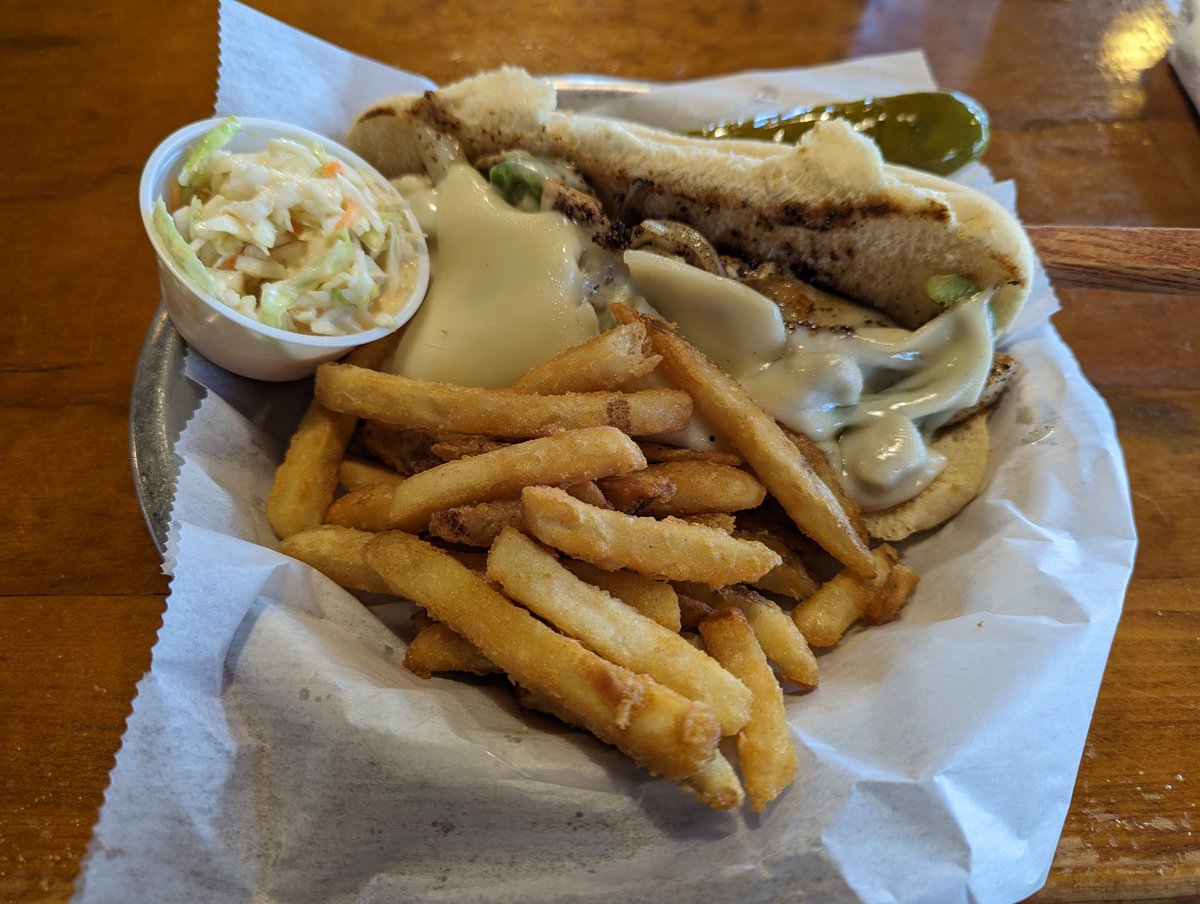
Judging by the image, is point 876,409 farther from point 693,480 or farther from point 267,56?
point 267,56

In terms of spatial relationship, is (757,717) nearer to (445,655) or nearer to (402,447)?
(445,655)

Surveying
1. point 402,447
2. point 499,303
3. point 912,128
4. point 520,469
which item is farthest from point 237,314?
point 912,128

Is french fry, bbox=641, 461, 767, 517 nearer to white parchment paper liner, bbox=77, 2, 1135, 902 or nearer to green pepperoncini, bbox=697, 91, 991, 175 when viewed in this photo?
white parchment paper liner, bbox=77, 2, 1135, 902

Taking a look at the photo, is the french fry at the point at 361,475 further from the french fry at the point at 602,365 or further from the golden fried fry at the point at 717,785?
the golden fried fry at the point at 717,785

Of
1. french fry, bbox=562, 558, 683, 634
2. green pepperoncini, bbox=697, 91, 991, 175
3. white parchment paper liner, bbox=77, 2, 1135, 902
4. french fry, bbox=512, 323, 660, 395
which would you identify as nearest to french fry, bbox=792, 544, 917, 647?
white parchment paper liner, bbox=77, 2, 1135, 902

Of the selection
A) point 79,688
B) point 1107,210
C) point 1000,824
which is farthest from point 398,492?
point 1107,210

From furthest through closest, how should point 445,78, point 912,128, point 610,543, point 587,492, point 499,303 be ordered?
1. point 445,78
2. point 912,128
3. point 499,303
4. point 587,492
5. point 610,543

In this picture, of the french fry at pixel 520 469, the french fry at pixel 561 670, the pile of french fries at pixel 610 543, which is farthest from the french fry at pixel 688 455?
the french fry at pixel 561 670
